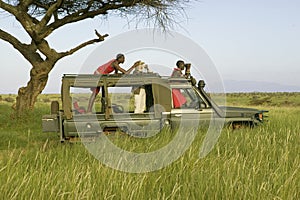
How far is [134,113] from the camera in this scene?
8086 millimetres

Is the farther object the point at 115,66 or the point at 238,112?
the point at 238,112

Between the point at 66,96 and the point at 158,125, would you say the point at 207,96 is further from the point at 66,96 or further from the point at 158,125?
the point at 66,96

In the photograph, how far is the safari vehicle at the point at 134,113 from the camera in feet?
25.6

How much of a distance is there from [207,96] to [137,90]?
1.56 meters

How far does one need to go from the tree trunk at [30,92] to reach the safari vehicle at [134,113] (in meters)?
6.91

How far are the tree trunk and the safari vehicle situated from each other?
22.7 feet

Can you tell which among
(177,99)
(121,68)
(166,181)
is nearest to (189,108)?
(177,99)

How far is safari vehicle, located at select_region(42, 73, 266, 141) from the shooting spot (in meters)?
7.79

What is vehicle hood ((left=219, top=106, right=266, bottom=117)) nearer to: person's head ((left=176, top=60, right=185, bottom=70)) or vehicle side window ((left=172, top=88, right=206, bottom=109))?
vehicle side window ((left=172, top=88, right=206, bottom=109))

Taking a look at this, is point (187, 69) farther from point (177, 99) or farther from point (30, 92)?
point (30, 92)

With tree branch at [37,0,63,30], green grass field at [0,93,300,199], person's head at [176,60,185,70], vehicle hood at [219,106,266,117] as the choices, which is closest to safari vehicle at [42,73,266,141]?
vehicle hood at [219,106,266,117]

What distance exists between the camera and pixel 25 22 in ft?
49.2

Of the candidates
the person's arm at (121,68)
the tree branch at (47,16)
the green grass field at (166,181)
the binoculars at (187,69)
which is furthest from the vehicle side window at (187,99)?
the tree branch at (47,16)

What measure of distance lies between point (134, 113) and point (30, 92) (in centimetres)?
878
